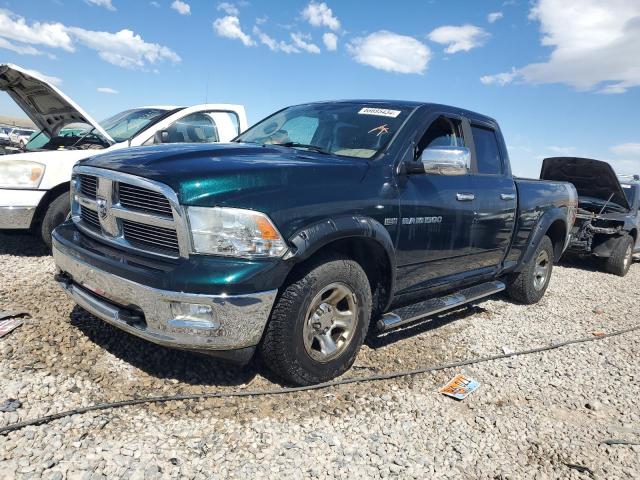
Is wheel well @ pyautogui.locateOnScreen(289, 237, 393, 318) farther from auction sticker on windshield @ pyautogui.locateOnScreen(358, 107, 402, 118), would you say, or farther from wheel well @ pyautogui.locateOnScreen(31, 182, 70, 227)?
wheel well @ pyautogui.locateOnScreen(31, 182, 70, 227)

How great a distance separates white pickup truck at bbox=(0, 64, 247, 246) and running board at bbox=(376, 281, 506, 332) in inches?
130

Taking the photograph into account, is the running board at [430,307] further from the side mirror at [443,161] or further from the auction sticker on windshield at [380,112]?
the auction sticker on windshield at [380,112]

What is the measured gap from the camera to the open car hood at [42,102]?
17.0 ft

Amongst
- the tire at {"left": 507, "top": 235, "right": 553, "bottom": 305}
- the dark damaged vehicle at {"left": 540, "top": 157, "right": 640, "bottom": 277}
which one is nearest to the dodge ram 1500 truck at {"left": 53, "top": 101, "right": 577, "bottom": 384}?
the tire at {"left": 507, "top": 235, "right": 553, "bottom": 305}

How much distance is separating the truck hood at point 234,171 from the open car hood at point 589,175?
754 cm

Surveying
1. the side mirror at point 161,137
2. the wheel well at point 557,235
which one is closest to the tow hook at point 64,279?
the side mirror at point 161,137

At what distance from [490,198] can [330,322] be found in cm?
213

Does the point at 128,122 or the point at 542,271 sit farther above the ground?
the point at 128,122

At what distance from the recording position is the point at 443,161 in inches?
134

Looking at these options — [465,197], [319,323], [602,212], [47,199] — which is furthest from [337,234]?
[602,212]

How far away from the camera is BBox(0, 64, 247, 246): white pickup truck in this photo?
194 inches

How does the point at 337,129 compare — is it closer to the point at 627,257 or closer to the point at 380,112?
the point at 380,112

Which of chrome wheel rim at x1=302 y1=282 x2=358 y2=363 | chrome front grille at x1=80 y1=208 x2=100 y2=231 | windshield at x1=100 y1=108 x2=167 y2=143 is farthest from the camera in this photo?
windshield at x1=100 y1=108 x2=167 y2=143

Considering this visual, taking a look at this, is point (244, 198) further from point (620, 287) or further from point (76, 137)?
point (620, 287)
